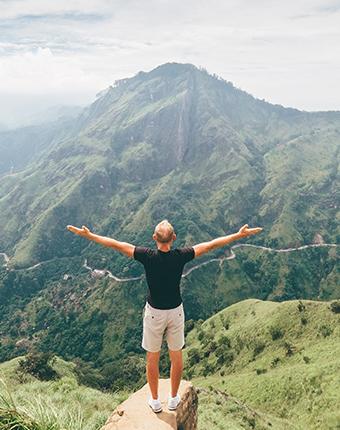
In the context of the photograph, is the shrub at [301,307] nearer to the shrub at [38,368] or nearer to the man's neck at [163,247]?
the shrub at [38,368]

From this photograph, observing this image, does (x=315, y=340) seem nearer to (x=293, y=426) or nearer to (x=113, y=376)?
(x=293, y=426)

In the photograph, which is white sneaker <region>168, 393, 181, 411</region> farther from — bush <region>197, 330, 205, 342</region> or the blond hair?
bush <region>197, 330, 205, 342</region>

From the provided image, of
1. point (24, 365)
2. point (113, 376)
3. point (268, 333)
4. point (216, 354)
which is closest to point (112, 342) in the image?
point (113, 376)

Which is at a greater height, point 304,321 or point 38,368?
point 38,368

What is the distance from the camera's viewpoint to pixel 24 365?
42625 millimetres

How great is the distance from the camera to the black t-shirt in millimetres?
11945

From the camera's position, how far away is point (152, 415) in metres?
13.6

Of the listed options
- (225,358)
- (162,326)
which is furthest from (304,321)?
(162,326)

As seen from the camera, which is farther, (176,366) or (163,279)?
(176,366)

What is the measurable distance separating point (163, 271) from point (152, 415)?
542 centimetres

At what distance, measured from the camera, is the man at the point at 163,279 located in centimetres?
1194

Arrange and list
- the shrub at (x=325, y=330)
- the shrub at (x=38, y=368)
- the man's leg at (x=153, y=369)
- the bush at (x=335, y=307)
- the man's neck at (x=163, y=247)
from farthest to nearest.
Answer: the bush at (x=335, y=307), the shrub at (x=325, y=330), the shrub at (x=38, y=368), the man's leg at (x=153, y=369), the man's neck at (x=163, y=247)

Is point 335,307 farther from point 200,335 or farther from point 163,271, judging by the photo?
point 163,271

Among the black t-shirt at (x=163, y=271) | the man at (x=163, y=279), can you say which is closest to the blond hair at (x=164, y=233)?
the man at (x=163, y=279)
